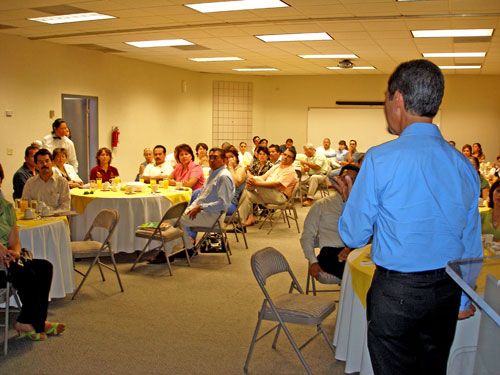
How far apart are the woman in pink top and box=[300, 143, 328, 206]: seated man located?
155 inches

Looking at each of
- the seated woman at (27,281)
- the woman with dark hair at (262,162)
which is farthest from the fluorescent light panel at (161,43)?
the seated woman at (27,281)

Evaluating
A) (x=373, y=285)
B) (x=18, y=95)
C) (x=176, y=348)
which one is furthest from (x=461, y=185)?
(x=18, y=95)

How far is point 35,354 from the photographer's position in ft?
11.7

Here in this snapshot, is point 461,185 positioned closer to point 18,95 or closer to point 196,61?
point 18,95

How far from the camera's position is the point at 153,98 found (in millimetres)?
13594

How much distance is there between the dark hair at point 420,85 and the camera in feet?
5.45

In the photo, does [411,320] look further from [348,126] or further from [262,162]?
[348,126]

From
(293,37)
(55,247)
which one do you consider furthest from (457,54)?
(55,247)

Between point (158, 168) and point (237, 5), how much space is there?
9.28ft

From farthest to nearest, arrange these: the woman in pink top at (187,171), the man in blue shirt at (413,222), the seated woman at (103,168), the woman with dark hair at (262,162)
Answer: the woman with dark hair at (262,162)
the seated woman at (103,168)
the woman in pink top at (187,171)
the man in blue shirt at (413,222)

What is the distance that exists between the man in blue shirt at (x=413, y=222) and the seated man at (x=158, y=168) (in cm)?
646

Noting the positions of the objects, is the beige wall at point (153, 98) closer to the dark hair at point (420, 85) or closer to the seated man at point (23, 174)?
the seated man at point (23, 174)

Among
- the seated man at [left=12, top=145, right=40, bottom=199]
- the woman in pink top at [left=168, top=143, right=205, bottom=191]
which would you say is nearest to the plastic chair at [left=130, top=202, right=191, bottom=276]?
the woman in pink top at [left=168, top=143, right=205, bottom=191]

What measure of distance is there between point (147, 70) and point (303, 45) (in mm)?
4947
